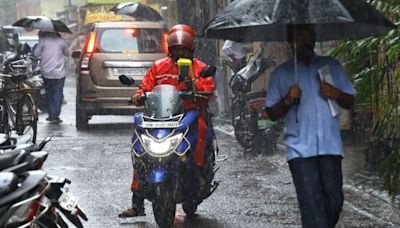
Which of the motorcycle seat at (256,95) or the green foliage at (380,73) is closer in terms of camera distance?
the green foliage at (380,73)

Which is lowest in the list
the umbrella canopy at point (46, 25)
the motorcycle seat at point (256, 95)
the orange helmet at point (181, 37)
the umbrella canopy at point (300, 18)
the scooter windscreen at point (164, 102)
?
the motorcycle seat at point (256, 95)

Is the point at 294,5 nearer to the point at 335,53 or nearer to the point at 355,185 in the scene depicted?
the point at 335,53

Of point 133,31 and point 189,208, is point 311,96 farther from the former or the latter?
point 133,31

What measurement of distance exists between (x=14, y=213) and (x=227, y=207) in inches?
174

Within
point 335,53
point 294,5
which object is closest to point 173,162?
point 335,53

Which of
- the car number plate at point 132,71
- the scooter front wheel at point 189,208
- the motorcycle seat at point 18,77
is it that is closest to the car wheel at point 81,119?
the car number plate at point 132,71

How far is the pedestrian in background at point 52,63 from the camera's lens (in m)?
17.8

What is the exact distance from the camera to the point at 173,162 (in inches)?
297

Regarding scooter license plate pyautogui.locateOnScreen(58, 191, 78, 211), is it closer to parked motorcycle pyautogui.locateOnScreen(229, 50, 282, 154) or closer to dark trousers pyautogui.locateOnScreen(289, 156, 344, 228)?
dark trousers pyautogui.locateOnScreen(289, 156, 344, 228)

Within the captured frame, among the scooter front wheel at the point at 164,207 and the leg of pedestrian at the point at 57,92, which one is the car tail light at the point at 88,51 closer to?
the leg of pedestrian at the point at 57,92

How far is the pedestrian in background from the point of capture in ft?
58.3

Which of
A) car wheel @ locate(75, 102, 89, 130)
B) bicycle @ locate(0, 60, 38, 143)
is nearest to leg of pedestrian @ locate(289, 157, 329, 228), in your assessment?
bicycle @ locate(0, 60, 38, 143)

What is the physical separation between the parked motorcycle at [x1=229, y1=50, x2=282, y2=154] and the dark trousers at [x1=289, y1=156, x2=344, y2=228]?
682cm

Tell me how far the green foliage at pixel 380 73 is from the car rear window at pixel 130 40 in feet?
29.8
